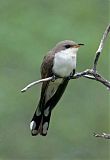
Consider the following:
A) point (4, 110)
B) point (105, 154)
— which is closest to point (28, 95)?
point (4, 110)

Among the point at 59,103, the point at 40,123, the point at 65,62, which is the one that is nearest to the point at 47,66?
the point at 65,62

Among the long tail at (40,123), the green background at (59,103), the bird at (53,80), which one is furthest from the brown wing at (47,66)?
the green background at (59,103)

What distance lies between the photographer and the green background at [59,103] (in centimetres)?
822

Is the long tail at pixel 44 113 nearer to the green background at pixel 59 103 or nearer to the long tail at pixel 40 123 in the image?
the long tail at pixel 40 123

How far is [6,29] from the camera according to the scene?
31.3 feet

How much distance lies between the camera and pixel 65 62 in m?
5.26

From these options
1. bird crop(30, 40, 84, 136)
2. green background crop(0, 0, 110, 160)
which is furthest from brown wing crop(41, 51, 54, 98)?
green background crop(0, 0, 110, 160)

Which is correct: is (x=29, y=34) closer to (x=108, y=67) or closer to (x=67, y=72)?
(x=108, y=67)

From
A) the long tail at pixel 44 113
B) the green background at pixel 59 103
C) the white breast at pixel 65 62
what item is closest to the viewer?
the long tail at pixel 44 113

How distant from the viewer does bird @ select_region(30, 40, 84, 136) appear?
498cm

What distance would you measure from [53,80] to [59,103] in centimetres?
351

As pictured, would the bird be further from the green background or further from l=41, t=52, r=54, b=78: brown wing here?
the green background

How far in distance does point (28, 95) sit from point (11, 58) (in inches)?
24.4

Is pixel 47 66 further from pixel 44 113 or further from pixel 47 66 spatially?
pixel 44 113
